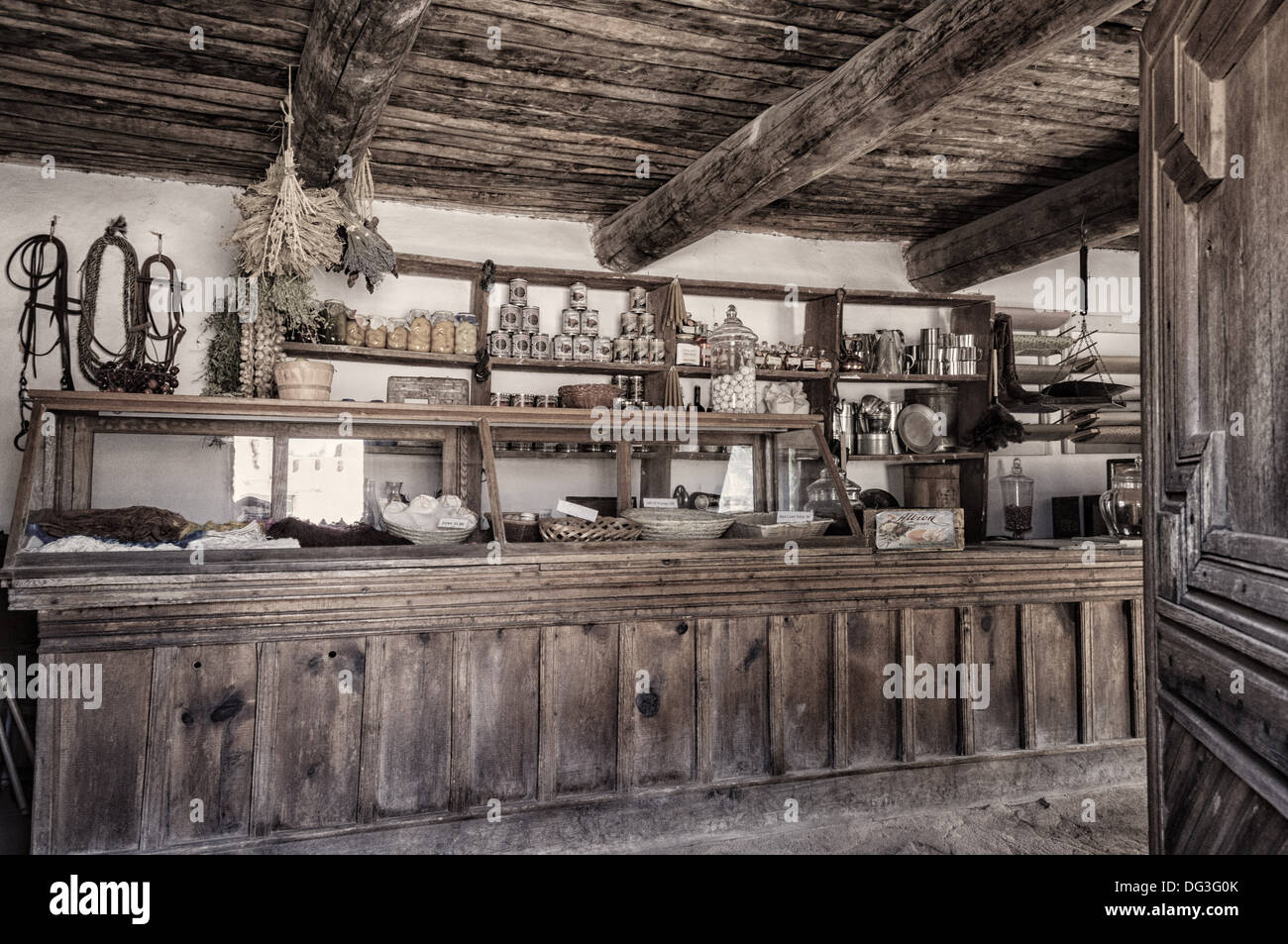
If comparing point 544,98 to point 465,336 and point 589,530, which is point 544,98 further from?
point 589,530

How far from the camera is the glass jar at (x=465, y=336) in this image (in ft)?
15.9

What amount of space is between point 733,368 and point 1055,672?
216 centimetres

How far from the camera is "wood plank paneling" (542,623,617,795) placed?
3.14 metres

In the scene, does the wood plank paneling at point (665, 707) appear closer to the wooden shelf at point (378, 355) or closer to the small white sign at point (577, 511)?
the small white sign at point (577, 511)

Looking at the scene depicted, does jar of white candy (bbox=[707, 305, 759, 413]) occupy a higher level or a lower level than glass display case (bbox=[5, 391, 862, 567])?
higher

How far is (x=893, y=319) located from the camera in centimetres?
608

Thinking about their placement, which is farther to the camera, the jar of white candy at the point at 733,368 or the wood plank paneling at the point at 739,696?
the jar of white candy at the point at 733,368

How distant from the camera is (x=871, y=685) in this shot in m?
3.58

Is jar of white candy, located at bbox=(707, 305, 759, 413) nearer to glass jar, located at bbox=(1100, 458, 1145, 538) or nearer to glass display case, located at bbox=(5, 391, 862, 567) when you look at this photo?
glass display case, located at bbox=(5, 391, 862, 567)

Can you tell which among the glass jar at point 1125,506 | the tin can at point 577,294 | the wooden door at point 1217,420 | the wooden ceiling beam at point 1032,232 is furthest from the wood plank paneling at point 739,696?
the wooden ceiling beam at point 1032,232

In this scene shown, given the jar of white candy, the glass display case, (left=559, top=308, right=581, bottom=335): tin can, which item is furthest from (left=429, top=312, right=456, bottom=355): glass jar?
the jar of white candy

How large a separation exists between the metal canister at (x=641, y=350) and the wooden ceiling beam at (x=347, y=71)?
2.01 meters

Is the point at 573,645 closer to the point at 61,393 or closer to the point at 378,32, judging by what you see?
the point at 61,393

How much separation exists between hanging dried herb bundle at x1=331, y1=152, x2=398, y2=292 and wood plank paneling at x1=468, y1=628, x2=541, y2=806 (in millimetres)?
1920
